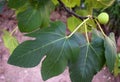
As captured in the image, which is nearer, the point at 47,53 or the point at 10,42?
the point at 47,53

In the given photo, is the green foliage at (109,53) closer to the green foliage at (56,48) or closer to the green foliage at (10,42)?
the green foliage at (56,48)

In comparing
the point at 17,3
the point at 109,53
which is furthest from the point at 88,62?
the point at 17,3

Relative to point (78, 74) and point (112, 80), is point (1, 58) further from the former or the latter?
point (78, 74)

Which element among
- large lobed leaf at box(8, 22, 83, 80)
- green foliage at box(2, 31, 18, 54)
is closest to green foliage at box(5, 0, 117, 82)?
large lobed leaf at box(8, 22, 83, 80)

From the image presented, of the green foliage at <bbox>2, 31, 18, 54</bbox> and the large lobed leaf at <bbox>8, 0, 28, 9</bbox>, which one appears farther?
the green foliage at <bbox>2, 31, 18, 54</bbox>

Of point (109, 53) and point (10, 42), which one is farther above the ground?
point (109, 53)

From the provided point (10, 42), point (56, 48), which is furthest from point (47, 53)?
point (10, 42)

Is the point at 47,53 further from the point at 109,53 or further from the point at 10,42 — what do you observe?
the point at 10,42

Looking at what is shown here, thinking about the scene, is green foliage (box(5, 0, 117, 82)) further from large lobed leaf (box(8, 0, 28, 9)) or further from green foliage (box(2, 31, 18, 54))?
green foliage (box(2, 31, 18, 54))
